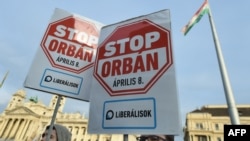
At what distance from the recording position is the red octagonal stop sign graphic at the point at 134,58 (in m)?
2.06

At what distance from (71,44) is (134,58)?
1216mm

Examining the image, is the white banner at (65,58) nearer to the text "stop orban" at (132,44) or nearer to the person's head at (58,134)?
the text "stop orban" at (132,44)

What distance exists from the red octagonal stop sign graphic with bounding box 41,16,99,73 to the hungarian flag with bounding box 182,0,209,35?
7092 mm

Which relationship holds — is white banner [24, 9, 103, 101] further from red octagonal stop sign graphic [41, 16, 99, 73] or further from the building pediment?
the building pediment

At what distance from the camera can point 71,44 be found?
297cm

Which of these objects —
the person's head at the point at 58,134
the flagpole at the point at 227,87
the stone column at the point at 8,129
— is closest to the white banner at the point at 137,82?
the person's head at the point at 58,134

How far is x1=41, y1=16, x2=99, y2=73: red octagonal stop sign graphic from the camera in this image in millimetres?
2795

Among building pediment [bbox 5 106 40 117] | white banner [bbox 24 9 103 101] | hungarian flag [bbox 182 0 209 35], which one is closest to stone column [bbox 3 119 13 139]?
building pediment [bbox 5 106 40 117]

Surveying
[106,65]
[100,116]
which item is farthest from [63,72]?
[100,116]

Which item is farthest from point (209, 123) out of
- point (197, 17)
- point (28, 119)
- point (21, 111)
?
point (21, 111)

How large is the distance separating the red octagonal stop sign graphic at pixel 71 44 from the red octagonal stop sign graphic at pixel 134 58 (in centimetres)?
42

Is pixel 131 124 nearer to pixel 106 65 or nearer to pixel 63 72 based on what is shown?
pixel 106 65

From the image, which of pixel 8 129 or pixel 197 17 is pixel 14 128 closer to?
pixel 8 129

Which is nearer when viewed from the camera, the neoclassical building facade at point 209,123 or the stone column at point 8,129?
the neoclassical building facade at point 209,123
